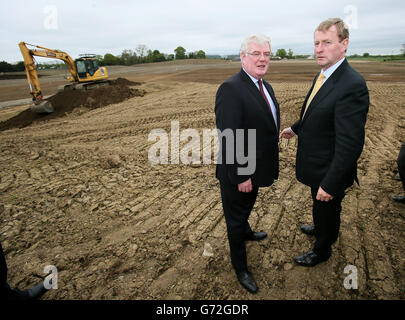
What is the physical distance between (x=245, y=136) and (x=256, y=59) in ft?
1.91

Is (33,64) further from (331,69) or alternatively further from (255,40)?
(331,69)

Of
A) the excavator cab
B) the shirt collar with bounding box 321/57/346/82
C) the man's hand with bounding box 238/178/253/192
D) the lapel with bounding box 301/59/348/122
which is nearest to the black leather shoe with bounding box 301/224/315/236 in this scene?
the man's hand with bounding box 238/178/253/192

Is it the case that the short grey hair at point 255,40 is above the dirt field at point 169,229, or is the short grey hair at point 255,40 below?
above

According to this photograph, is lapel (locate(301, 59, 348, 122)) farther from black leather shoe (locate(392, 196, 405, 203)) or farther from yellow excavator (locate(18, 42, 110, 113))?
yellow excavator (locate(18, 42, 110, 113))

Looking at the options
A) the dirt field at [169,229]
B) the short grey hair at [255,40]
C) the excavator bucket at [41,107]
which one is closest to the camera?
the short grey hair at [255,40]

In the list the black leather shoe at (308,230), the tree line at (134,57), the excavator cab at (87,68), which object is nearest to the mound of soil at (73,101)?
the excavator cab at (87,68)

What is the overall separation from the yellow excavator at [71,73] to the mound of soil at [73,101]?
43cm

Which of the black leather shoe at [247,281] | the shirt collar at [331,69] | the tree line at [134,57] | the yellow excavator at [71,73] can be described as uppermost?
the tree line at [134,57]

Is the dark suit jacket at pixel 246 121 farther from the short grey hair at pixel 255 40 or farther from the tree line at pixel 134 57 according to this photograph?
the tree line at pixel 134 57

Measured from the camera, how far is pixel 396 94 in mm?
8867

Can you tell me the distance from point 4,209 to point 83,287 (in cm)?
222

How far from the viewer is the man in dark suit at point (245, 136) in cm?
165
